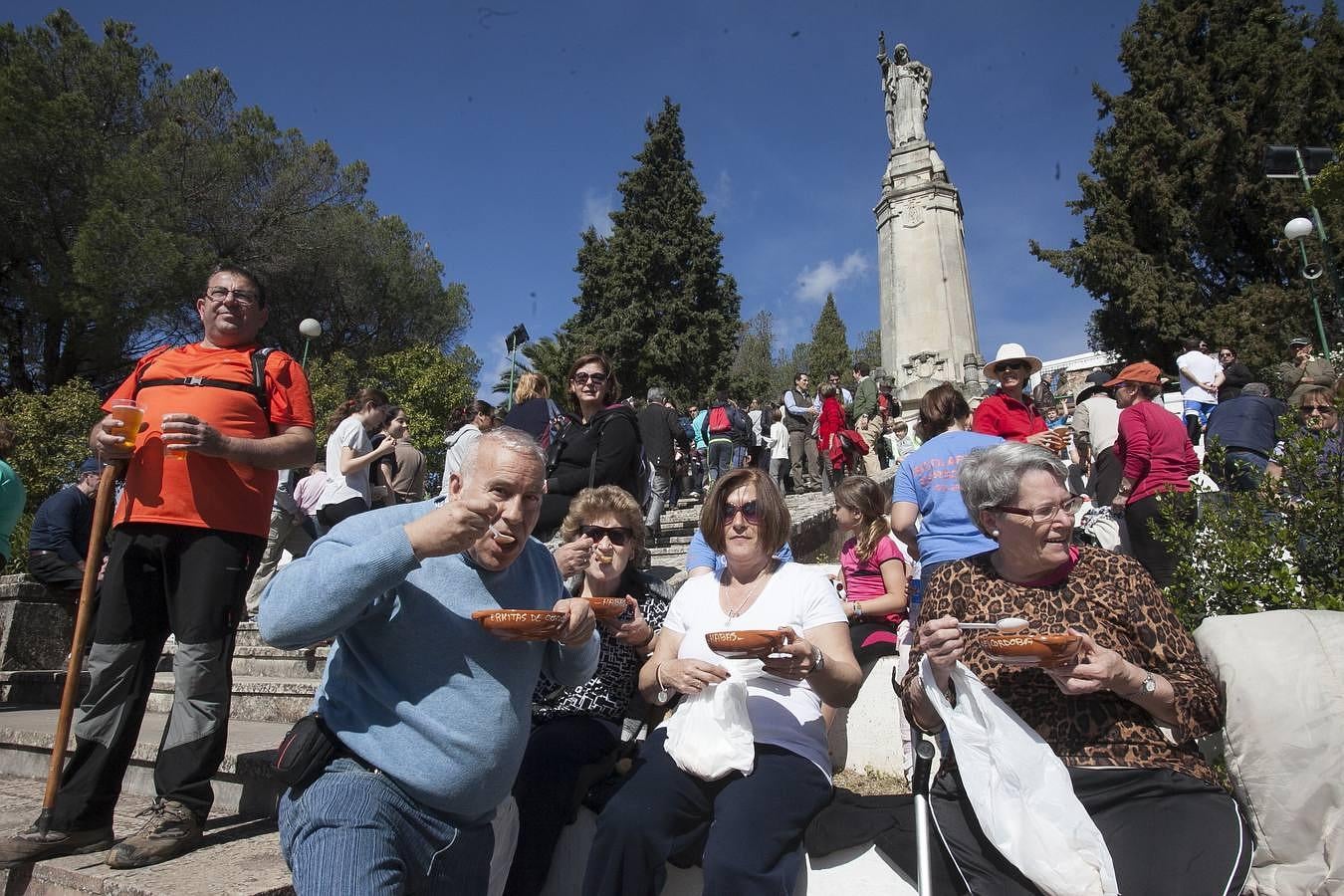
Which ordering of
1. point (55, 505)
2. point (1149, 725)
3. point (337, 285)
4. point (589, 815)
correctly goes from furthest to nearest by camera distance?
point (337, 285)
point (55, 505)
point (589, 815)
point (1149, 725)

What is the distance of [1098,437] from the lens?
23.2 feet

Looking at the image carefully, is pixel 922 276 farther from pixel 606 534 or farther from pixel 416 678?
pixel 416 678

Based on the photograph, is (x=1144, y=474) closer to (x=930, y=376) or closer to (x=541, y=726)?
(x=541, y=726)

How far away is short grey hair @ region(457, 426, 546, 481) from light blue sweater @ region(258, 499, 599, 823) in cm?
18

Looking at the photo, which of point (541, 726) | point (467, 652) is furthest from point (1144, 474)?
point (467, 652)

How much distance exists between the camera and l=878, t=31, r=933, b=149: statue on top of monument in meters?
23.2

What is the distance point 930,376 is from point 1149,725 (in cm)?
1948

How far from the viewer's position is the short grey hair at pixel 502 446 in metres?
2.04

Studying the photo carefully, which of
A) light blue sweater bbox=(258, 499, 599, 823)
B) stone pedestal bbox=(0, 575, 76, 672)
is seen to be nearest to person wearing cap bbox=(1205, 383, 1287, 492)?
light blue sweater bbox=(258, 499, 599, 823)

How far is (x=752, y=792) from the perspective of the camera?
8.02ft

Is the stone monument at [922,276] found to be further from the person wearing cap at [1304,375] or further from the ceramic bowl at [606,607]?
the ceramic bowl at [606,607]

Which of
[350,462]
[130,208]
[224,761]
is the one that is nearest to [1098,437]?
[350,462]

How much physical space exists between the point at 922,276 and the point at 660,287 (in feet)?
49.2

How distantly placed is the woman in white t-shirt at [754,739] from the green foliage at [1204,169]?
25.0 metres
